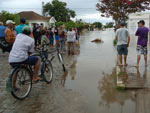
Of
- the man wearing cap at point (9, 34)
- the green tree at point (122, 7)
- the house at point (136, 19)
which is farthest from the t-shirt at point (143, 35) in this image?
the house at point (136, 19)

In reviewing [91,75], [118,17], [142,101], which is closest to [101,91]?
[142,101]

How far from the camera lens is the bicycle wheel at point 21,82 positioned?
196 inches

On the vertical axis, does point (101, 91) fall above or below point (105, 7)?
below

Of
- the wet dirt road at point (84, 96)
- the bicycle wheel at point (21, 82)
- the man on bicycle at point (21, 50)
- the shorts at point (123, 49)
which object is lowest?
the wet dirt road at point (84, 96)

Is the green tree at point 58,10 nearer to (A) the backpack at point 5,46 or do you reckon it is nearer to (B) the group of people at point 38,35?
(B) the group of people at point 38,35

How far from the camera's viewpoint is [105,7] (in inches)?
875

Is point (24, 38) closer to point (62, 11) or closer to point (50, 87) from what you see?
point (50, 87)

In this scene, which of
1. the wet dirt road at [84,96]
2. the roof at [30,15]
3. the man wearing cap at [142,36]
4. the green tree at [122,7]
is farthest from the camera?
the roof at [30,15]

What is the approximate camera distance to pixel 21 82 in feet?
17.0

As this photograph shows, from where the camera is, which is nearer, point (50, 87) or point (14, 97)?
point (14, 97)

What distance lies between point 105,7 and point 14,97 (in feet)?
61.5

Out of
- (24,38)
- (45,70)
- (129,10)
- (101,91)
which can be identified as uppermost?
(129,10)

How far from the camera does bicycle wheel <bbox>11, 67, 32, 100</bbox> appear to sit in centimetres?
498

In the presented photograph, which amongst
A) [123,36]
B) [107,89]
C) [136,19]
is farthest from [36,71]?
[136,19]
